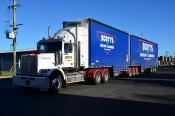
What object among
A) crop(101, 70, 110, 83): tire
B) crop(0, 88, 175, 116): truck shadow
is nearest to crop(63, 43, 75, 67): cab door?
crop(0, 88, 175, 116): truck shadow

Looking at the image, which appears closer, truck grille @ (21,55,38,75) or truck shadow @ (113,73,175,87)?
truck grille @ (21,55,38,75)

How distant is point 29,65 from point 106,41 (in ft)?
25.7

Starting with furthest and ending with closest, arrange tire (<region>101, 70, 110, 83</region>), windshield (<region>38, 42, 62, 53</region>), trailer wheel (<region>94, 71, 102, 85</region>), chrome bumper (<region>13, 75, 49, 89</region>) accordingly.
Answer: tire (<region>101, 70, 110, 83</region>)
trailer wheel (<region>94, 71, 102, 85</region>)
windshield (<region>38, 42, 62, 53</region>)
chrome bumper (<region>13, 75, 49, 89</region>)

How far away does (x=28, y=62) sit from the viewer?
18.7m

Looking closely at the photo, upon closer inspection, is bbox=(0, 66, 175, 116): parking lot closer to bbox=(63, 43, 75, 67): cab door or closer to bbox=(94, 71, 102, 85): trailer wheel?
bbox=(63, 43, 75, 67): cab door

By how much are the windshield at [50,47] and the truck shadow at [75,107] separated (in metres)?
4.28

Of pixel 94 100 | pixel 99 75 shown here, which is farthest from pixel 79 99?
pixel 99 75

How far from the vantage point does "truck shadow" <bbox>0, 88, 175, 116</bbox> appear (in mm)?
12203

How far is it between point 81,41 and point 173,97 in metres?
7.37

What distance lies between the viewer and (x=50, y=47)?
799 inches

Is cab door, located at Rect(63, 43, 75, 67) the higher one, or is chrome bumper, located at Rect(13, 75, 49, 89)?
cab door, located at Rect(63, 43, 75, 67)

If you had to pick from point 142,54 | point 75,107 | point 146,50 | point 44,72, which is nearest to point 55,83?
point 44,72

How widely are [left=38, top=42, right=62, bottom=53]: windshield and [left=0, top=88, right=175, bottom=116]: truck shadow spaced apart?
428cm

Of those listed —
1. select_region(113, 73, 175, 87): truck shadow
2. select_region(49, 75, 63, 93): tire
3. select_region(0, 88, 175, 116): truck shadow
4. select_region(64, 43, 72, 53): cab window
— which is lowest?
select_region(0, 88, 175, 116): truck shadow
